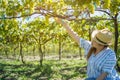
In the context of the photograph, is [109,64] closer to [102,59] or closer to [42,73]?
[102,59]

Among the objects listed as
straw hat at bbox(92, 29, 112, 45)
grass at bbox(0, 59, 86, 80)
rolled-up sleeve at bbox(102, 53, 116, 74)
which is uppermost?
straw hat at bbox(92, 29, 112, 45)

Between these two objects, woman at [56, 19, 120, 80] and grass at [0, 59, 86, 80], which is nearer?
woman at [56, 19, 120, 80]

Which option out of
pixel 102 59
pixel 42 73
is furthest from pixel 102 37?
pixel 42 73

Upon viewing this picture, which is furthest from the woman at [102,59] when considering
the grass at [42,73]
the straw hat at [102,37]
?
the grass at [42,73]

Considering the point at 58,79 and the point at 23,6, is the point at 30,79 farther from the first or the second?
the point at 23,6

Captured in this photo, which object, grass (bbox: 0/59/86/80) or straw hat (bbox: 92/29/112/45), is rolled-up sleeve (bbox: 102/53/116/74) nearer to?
straw hat (bbox: 92/29/112/45)

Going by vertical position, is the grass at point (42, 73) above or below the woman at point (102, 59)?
below

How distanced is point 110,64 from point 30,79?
1306 cm

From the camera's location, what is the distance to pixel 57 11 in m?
6.92

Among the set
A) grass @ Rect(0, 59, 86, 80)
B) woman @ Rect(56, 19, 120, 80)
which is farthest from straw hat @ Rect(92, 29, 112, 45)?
grass @ Rect(0, 59, 86, 80)

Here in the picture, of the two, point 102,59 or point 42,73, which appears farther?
point 42,73

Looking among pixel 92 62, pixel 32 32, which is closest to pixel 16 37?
pixel 32 32

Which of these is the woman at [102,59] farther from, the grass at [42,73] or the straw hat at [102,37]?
the grass at [42,73]

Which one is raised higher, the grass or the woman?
the woman
